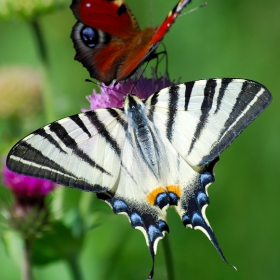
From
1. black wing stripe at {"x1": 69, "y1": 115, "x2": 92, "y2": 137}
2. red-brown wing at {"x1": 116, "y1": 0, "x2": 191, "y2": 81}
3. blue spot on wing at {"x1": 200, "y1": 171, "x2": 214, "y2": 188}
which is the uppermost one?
red-brown wing at {"x1": 116, "y1": 0, "x2": 191, "y2": 81}

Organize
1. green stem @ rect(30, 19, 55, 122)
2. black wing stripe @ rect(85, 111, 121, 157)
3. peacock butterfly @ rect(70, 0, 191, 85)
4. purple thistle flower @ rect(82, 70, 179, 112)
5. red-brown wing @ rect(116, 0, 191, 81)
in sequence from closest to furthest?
red-brown wing @ rect(116, 0, 191, 81) → black wing stripe @ rect(85, 111, 121, 157) → peacock butterfly @ rect(70, 0, 191, 85) → purple thistle flower @ rect(82, 70, 179, 112) → green stem @ rect(30, 19, 55, 122)

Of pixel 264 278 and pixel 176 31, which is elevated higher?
pixel 176 31

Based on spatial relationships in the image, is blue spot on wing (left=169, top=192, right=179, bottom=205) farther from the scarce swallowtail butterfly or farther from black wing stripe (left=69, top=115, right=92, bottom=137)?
black wing stripe (left=69, top=115, right=92, bottom=137)

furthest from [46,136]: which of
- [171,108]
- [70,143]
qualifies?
[171,108]

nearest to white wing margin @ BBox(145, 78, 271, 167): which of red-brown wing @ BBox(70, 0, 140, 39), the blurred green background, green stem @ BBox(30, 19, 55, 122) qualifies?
red-brown wing @ BBox(70, 0, 140, 39)

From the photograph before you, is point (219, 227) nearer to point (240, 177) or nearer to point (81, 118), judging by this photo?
point (240, 177)

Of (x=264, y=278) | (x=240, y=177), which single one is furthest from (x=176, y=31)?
(x=264, y=278)

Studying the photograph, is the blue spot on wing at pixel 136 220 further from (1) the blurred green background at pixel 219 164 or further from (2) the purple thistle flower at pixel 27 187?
(2) the purple thistle flower at pixel 27 187

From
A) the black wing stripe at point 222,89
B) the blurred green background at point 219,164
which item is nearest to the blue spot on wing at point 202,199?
the black wing stripe at point 222,89
